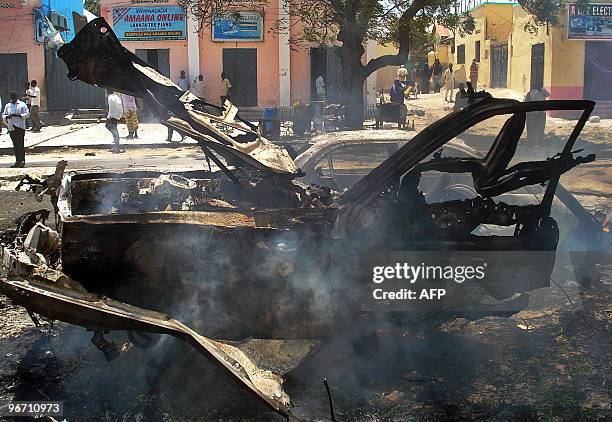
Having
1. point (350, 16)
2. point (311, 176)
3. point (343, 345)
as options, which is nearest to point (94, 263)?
point (343, 345)

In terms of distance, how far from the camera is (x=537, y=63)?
2503 cm

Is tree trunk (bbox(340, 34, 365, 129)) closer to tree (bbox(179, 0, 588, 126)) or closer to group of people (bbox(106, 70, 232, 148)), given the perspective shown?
tree (bbox(179, 0, 588, 126))

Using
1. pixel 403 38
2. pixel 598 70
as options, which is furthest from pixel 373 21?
pixel 598 70

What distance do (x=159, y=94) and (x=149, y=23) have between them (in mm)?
23355

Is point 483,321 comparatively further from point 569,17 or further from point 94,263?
point 569,17

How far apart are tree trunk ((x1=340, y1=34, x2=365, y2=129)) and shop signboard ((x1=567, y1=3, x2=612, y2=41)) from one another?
9820 mm

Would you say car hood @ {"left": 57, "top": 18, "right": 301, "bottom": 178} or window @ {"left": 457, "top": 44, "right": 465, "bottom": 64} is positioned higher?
window @ {"left": 457, "top": 44, "right": 465, "bottom": 64}

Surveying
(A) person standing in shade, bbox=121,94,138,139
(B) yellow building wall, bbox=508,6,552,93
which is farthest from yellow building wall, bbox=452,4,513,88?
(A) person standing in shade, bbox=121,94,138,139

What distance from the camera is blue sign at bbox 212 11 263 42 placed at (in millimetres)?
25797

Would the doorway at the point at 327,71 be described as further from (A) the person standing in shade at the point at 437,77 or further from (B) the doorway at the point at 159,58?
(A) the person standing in shade at the point at 437,77

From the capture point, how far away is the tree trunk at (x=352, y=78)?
679 inches

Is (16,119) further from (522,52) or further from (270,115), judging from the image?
(522,52)

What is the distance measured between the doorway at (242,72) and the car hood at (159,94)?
22023 millimetres

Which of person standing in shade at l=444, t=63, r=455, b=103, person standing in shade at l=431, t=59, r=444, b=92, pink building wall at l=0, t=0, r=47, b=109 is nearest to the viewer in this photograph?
pink building wall at l=0, t=0, r=47, b=109
